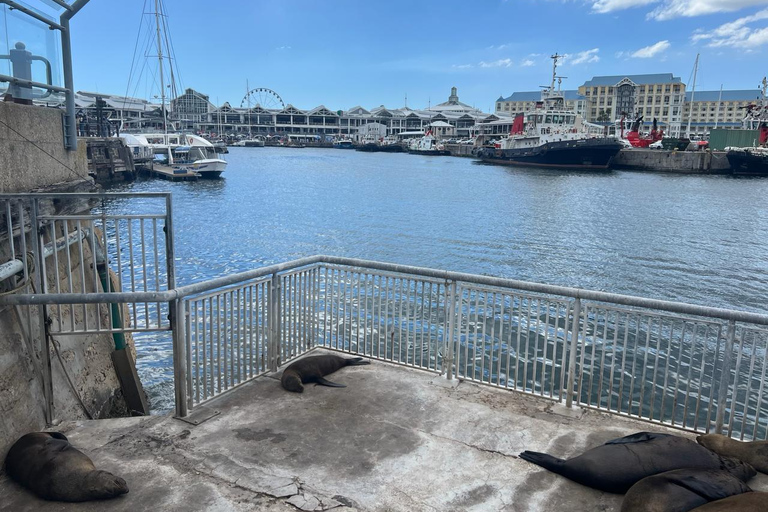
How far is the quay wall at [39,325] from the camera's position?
4.57m

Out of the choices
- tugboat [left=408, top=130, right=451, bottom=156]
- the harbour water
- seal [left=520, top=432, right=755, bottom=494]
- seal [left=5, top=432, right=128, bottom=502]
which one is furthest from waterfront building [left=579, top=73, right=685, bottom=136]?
seal [left=5, top=432, right=128, bottom=502]

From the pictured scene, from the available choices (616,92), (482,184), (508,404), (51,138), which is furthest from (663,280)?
(616,92)

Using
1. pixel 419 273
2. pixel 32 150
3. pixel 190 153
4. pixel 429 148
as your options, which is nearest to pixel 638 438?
pixel 419 273

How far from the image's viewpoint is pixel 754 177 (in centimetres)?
6800

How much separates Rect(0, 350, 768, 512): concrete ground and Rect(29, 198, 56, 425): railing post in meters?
0.37

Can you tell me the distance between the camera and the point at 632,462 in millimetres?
4039

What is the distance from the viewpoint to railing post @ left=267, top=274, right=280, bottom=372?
5801 mm

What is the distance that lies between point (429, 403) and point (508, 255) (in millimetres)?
18151

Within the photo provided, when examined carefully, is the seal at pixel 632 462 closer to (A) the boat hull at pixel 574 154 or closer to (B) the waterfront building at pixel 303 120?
(A) the boat hull at pixel 574 154

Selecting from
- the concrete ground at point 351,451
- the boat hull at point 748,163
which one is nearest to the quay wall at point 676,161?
the boat hull at point 748,163

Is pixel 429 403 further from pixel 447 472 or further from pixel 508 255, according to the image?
pixel 508 255

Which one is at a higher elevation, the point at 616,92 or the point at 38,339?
the point at 616,92

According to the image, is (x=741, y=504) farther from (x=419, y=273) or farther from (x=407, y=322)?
(x=407, y=322)

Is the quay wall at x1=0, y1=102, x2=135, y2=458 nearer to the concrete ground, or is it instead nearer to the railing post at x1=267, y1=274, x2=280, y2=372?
the concrete ground
